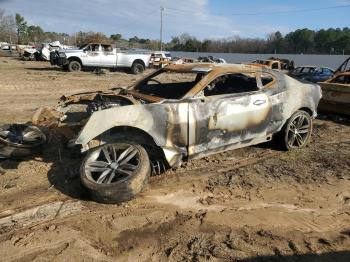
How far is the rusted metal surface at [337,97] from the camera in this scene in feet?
32.0

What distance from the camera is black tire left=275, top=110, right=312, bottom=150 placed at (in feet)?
23.1

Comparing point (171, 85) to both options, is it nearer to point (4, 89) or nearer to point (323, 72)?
point (4, 89)

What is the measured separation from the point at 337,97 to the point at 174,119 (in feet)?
19.3

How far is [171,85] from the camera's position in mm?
7246

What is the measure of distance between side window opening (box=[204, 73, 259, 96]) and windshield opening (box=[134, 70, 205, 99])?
404 mm

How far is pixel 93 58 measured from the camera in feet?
78.4

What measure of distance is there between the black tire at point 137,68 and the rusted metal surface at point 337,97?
52.3 ft

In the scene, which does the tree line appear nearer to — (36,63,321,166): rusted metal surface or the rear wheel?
the rear wheel

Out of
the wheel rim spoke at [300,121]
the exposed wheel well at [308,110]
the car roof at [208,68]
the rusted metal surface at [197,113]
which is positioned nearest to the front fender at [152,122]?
the rusted metal surface at [197,113]

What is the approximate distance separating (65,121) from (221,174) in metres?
2.40

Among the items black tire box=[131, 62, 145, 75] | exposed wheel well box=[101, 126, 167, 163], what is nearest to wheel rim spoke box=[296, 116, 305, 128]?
exposed wheel well box=[101, 126, 167, 163]

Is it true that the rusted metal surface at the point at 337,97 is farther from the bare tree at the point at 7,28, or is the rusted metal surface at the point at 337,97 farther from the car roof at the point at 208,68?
the bare tree at the point at 7,28

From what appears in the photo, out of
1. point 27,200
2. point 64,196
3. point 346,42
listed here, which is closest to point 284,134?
point 64,196

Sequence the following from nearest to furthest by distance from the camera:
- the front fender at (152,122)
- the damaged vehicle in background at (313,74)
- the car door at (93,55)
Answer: the front fender at (152,122)
the damaged vehicle in background at (313,74)
the car door at (93,55)
